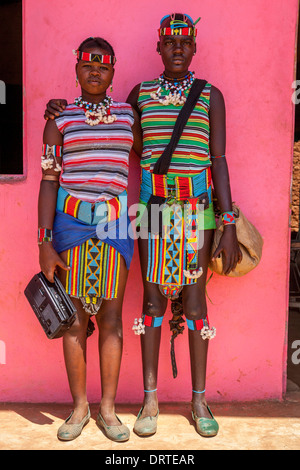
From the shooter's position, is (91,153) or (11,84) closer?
(91,153)

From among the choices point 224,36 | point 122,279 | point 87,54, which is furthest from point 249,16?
point 122,279

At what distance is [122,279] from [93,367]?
0.84 m

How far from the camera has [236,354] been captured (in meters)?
3.39

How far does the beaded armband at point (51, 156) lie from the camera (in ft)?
8.90

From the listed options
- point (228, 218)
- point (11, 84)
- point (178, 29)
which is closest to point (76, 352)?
point (228, 218)

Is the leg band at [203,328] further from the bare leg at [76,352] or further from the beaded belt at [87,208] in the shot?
the beaded belt at [87,208]

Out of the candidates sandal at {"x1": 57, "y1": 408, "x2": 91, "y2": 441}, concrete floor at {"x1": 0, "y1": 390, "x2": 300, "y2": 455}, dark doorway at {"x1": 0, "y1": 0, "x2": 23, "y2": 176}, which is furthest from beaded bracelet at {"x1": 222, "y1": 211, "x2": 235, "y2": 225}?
dark doorway at {"x1": 0, "y1": 0, "x2": 23, "y2": 176}

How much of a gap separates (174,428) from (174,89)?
6.38 feet

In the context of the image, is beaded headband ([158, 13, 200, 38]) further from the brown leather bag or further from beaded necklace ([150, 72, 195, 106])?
the brown leather bag

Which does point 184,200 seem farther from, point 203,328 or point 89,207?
point 203,328

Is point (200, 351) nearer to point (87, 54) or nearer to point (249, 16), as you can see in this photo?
point (87, 54)

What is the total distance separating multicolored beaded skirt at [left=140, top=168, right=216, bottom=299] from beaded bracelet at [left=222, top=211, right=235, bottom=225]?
12 cm

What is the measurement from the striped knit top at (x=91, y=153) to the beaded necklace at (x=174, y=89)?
28cm

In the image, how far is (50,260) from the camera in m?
2.71
